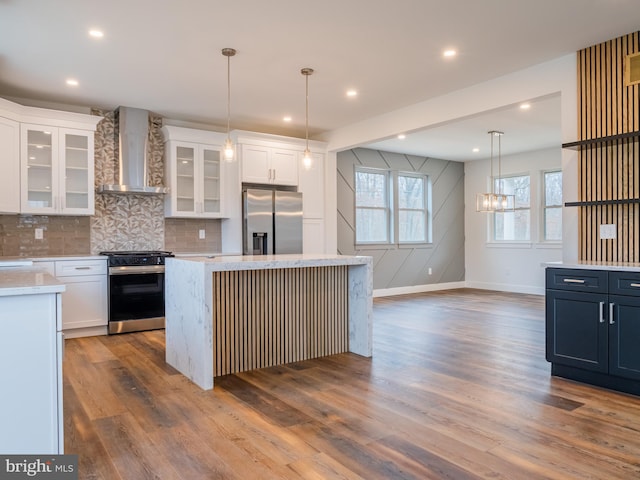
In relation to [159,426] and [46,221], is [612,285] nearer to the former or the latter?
[159,426]

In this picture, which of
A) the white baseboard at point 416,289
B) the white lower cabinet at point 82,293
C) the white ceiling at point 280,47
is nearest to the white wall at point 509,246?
the white baseboard at point 416,289

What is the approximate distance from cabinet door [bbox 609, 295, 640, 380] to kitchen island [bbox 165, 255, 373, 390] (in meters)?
1.86

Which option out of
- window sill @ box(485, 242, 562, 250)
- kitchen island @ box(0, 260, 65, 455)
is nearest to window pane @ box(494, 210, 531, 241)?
window sill @ box(485, 242, 562, 250)

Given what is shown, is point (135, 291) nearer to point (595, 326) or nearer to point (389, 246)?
point (595, 326)

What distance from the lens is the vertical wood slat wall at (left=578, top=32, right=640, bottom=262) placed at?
352 centimetres

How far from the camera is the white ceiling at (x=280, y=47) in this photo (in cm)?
317

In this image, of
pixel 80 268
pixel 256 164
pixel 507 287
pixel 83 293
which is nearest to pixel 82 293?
pixel 83 293

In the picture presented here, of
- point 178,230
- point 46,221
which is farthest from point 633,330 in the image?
point 46,221

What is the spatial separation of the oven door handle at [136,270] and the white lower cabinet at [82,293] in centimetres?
13

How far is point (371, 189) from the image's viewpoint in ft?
26.8

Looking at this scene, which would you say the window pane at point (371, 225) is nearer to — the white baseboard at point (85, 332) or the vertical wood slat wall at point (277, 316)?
the vertical wood slat wall at point (277, 316)

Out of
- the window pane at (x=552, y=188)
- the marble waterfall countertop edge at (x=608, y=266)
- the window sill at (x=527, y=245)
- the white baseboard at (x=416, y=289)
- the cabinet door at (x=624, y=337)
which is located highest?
the window pane at (x=552, y=188)

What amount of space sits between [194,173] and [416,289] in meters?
4.88

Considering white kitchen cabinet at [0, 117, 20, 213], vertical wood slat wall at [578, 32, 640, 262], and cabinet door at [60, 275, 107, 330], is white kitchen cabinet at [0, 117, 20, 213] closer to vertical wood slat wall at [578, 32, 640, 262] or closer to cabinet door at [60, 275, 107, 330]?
cabinet door at [60, 275, 107, 330]
